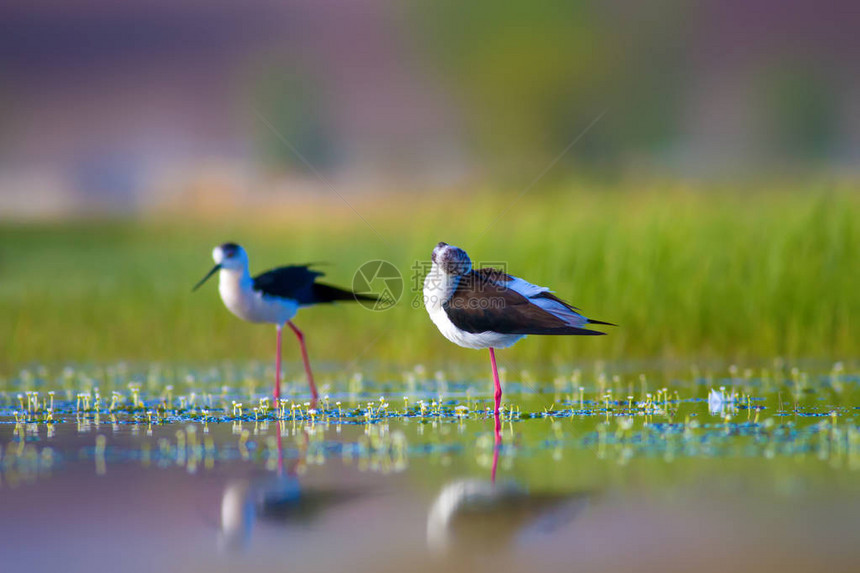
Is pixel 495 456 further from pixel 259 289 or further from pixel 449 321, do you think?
pixel 259 289

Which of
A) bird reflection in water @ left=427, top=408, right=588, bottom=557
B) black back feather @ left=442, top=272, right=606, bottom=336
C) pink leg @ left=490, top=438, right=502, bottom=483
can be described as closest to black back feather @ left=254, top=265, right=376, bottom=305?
black back feather @ left=442, top=272, right=606, bottom=336

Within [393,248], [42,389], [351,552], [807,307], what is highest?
[393,248]

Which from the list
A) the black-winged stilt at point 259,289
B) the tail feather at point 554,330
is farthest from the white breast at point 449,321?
the black-winged stilt at point 259,289

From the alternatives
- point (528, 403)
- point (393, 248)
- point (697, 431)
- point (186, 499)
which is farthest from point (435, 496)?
point (393, 248)

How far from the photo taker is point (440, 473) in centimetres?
594

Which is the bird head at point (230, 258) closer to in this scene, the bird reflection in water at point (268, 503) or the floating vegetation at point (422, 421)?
the floating vegetation at point (422, 421)

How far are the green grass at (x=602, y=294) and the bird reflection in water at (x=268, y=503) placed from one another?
731 cm

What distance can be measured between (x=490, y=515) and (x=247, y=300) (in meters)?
6.94

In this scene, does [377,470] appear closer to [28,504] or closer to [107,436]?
[28,504]

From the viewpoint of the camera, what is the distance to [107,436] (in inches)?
299

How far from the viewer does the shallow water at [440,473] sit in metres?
4.64

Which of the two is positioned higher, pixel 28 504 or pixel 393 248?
pixel 393 248

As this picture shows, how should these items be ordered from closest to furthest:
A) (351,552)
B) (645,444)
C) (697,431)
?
(351,552) < (645,444) < (697,431)

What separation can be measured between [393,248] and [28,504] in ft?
42.1
